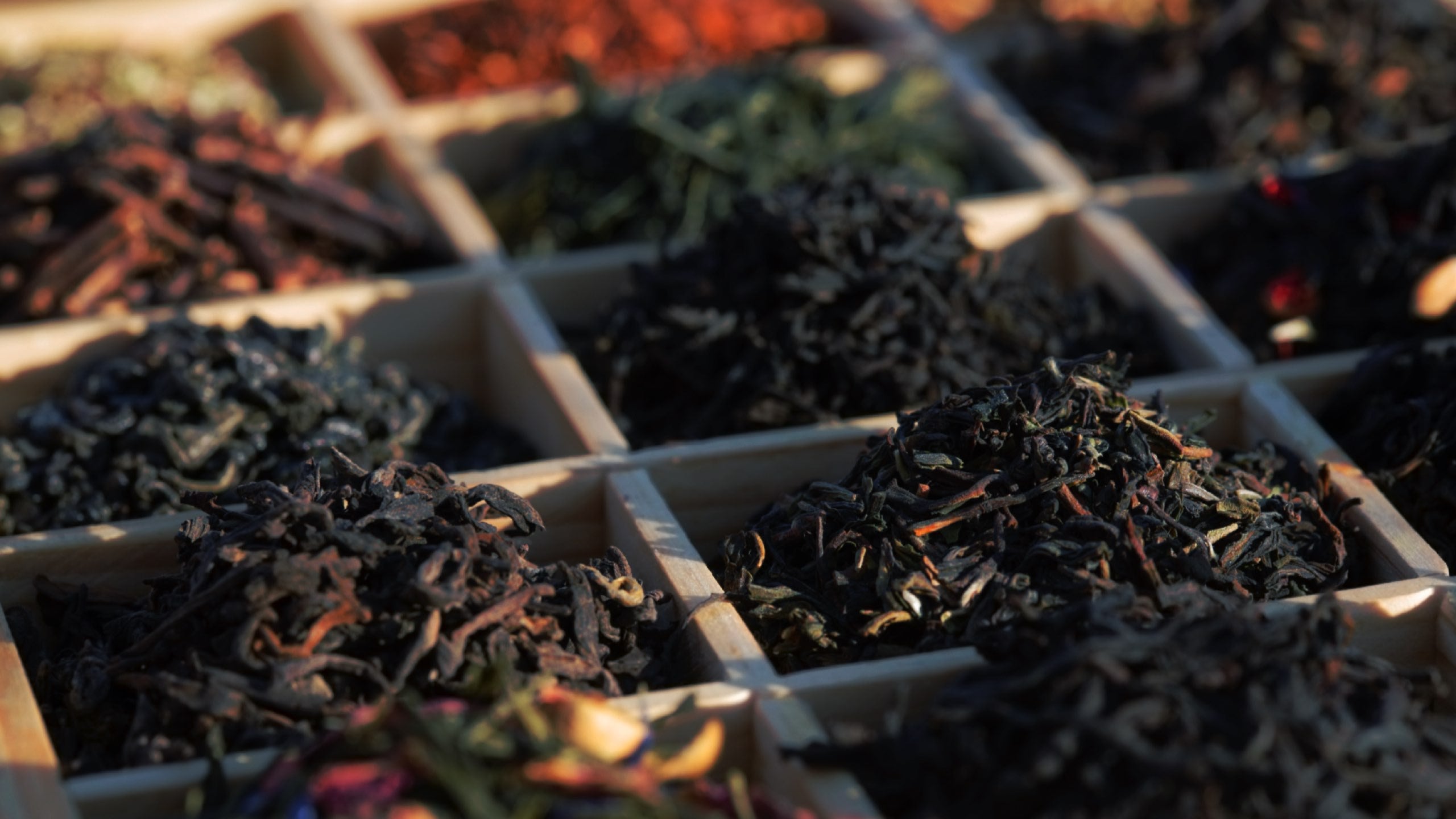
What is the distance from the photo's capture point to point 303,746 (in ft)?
5.96

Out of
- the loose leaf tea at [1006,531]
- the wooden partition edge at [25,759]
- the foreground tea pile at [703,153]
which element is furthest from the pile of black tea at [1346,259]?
the wooden partition edge at [25,759]

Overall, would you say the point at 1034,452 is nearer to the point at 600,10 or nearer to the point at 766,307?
the point at 766,307

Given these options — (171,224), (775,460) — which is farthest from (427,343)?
(775,460)

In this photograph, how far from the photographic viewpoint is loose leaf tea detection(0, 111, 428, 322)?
3125mm

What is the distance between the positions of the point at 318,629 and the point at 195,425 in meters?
0.83

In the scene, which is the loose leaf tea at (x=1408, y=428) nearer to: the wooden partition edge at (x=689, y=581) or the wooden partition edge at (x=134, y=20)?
the wooden partition edge at (x=689, y=581)

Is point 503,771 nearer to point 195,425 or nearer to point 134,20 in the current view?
point 195,425

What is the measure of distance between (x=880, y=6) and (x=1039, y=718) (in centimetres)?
309

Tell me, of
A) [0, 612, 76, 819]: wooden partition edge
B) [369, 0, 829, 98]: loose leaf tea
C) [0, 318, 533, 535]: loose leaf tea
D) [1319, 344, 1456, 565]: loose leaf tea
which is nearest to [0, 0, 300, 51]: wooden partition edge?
[369, 0, 829, 98]: loose leaf tea

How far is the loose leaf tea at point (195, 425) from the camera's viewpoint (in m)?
2.58

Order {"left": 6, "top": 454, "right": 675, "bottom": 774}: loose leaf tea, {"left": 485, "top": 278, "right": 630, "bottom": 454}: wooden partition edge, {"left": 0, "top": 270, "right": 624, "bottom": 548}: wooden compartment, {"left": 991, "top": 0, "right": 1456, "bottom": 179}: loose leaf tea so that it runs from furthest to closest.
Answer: {"left": 991, "top": 0, "right": 1456, "bottom": 179}: loose leaf tea → {"left": 0, "top": 270, "right": 624, "bottom": 548}: wooden compartment → {"left": 485, "top": 278, "right": 630, "bottom": 454}: wooden partition edge → {"left": 6, "top": 454, "right": 675, "bottom": 774}: loose leaf tea

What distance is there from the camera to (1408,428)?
2592mm

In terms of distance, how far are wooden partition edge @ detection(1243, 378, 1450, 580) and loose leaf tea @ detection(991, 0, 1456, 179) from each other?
1.18 metres

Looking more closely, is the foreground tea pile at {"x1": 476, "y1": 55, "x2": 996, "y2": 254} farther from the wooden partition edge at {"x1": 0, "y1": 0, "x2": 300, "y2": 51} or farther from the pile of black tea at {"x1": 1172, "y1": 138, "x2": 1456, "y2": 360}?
the wooden partition edge at {"x1": 0, "y1": 0, "x2": 300, "y2": 51}
